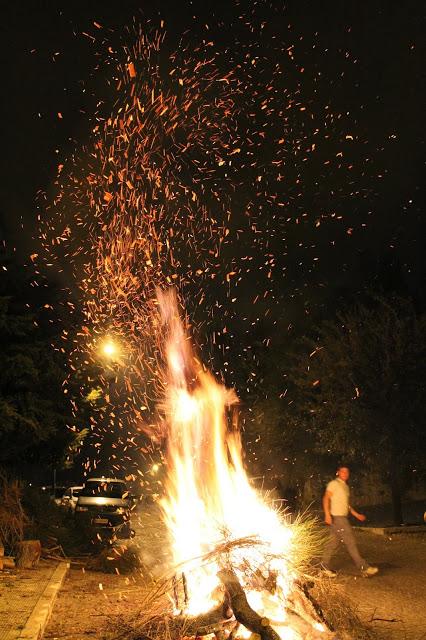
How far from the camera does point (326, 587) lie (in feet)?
25.8

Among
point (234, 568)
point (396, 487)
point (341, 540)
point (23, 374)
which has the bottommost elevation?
point (234, 568)

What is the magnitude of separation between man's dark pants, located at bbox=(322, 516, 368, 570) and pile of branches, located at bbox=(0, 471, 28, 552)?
6143 millimetres

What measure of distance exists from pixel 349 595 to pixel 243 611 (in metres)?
3.43

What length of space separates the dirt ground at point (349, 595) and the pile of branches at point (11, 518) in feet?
4.37

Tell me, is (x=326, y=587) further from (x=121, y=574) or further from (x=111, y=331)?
(x=111, y=331)

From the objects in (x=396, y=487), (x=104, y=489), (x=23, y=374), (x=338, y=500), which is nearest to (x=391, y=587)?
(x=338, y=500)

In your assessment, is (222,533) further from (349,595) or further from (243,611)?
(349,595)

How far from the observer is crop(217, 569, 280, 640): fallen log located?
6.88 metres

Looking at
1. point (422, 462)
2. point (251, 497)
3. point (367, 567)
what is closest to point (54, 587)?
point (251, 497)

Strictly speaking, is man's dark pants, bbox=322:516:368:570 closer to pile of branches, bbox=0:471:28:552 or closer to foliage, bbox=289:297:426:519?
pile of branches, bbox=0:471:28:552

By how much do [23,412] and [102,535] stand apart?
391 cm

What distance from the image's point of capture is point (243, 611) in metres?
7.09

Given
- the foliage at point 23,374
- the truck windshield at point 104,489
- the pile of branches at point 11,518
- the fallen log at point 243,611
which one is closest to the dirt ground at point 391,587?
the fallen log at point 243,611

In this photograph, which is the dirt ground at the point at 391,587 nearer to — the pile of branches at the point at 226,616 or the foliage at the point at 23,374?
the pile of branches at the point at 226,616
